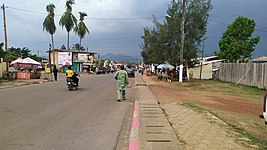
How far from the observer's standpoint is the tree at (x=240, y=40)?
45.7m

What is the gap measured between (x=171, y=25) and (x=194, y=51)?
372 centimetres

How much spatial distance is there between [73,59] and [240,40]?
41343mm

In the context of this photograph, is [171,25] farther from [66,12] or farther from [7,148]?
[66,12]

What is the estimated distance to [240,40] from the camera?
152ft

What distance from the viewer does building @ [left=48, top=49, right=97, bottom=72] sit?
6091 centimetres

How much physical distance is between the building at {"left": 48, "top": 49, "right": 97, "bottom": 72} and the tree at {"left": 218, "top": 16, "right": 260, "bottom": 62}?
35751mm

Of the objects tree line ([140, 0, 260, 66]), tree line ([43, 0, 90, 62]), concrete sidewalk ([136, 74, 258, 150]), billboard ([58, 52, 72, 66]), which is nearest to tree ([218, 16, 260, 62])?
tree line ([140, 0, 260, 66])

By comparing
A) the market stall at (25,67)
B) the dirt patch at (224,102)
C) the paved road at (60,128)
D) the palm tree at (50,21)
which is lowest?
the dirt patch at (224,102)

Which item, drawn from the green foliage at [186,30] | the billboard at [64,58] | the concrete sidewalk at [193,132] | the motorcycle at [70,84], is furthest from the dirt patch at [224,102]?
the billboard at [64,58]

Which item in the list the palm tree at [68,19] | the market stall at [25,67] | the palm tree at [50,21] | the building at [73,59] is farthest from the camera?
the building at [73,59]

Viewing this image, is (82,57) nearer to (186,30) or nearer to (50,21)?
(50,21)

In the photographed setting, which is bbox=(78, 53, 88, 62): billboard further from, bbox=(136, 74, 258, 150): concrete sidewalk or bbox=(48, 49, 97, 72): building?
bbox=(136, 74, 258, 150): concrete sidewalk

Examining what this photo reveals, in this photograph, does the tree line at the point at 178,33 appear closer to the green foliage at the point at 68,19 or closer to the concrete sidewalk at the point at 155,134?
the concrete sidewalk at the point at 155,134

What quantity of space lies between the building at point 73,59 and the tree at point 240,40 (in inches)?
1408
